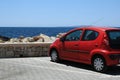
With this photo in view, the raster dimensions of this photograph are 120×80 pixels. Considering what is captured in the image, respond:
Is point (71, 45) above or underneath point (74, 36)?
underneath

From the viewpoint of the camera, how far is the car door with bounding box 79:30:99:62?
1204cm

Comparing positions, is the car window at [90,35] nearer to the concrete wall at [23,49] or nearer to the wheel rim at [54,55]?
the wheel rim at [54,55]

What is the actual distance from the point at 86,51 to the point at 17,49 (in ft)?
15.3

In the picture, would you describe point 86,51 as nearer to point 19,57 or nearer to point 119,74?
point 119,74

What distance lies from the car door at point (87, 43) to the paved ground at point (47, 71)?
1.63ft

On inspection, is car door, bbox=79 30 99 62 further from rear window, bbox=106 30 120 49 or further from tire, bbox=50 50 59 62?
tire, bbox=50 50 59 62

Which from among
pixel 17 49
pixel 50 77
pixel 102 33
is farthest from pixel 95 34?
pixel 17 49

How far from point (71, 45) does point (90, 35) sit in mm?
1040

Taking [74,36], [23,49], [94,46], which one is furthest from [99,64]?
[23,49]

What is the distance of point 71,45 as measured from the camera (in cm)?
1311

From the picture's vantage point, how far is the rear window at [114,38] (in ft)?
38.5

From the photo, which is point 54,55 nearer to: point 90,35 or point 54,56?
point 54,56

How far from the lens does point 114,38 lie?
11891mm

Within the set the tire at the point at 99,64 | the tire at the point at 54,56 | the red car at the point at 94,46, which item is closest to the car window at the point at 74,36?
the red car at the point at 94,46
